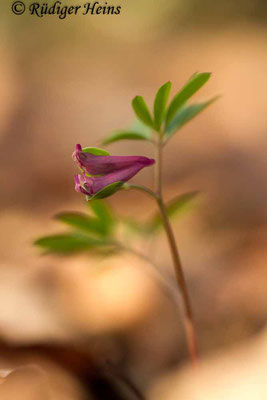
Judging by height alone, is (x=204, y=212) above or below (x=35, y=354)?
above

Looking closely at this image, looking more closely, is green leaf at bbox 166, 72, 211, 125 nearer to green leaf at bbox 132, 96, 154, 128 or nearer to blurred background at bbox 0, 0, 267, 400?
green leaf at bbox 132, 96, 154, 128

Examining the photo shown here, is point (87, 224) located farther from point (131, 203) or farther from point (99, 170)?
point (131, 203)

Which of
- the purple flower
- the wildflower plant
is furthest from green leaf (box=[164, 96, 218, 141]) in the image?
the purple flower

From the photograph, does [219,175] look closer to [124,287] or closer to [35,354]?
[124,287]

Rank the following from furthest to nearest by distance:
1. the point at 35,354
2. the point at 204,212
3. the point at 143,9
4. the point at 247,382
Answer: the point at 143,9 < the point at 204,212 < the point at 35,354 < the point at 247,382

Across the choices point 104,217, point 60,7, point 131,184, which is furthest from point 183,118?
point 60,7

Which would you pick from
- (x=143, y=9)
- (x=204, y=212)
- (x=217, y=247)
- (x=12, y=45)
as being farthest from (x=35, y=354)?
(x=143, y=9)
